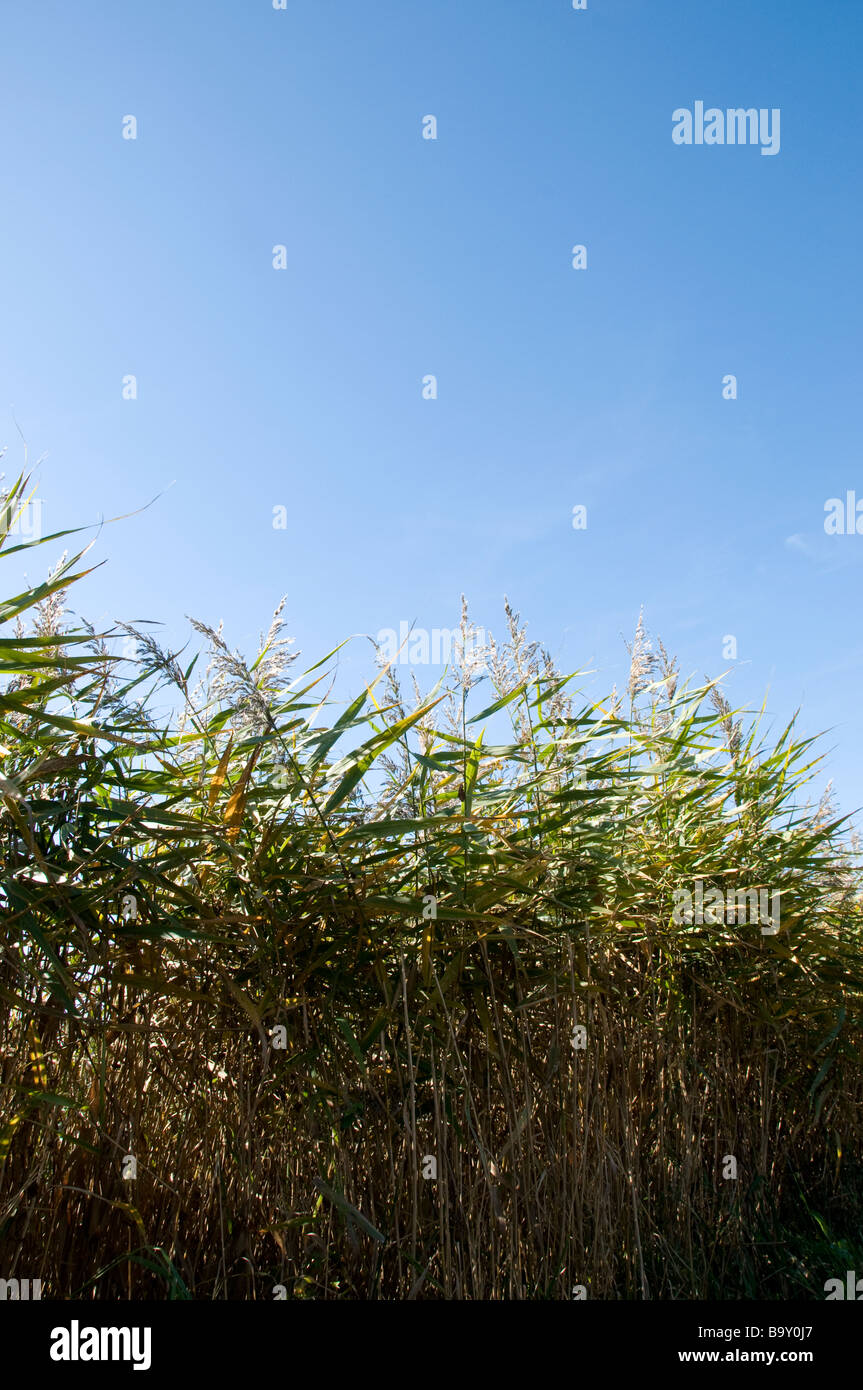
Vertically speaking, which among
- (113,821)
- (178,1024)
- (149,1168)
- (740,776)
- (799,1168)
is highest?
(740,776)

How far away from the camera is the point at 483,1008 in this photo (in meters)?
1.77

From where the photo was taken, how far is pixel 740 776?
2518mm

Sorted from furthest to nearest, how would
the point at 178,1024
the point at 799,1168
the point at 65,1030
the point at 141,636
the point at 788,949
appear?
the point at 799,1168 → the point at 788,949 → the point at 178,1024 → the point at 65,1030 → the point at 141,636

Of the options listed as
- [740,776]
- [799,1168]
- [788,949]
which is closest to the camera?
[788,949]

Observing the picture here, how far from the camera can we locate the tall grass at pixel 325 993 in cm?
146

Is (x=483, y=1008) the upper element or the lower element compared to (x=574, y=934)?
lower

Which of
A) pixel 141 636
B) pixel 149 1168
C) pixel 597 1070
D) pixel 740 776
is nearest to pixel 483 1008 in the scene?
pixel 597 1070

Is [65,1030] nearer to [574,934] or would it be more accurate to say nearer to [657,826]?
[574,934]

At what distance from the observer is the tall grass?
146cm

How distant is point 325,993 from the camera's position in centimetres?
169

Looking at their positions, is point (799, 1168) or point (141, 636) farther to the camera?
point (799, 1168)
